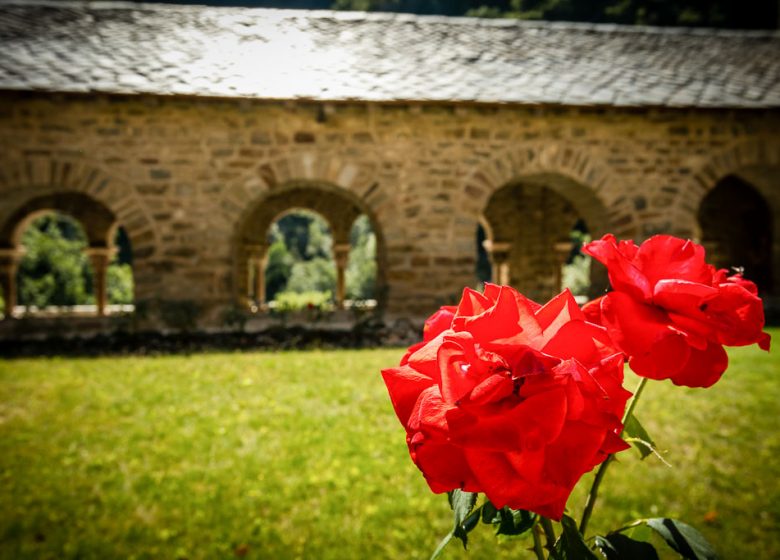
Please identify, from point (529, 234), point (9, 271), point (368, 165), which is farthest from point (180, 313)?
point (529, 234)

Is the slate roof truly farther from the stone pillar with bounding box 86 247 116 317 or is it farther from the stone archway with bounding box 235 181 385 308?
the stone pillar with bounding box 86 247 116 317

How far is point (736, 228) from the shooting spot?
35.9 feet

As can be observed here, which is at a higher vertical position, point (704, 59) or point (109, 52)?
point (704, 59)

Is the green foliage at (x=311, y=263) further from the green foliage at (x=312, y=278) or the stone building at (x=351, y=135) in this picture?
the stone building at (x=351, y=135)

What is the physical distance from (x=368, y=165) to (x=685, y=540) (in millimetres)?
7102

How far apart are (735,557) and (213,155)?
703cm

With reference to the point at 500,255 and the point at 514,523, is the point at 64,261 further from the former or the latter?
the point at 514,523

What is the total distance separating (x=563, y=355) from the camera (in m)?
0.50

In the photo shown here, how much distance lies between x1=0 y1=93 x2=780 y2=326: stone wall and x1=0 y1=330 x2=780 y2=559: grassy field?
3040 mm

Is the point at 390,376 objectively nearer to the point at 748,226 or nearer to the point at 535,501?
the point at 535,501

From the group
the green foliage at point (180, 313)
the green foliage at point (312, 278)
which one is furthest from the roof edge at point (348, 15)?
the green foliage at point (312, 278)

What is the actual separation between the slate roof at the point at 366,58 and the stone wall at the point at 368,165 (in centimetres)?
30

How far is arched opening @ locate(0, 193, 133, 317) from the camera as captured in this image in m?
10.6

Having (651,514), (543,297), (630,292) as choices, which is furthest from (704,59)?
(630,292)
